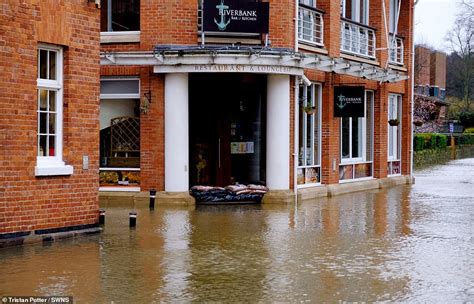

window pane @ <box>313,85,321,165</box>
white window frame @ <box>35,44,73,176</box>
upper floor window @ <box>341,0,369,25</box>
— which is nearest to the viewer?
white window frame @ <box>35,44,73,176</box>

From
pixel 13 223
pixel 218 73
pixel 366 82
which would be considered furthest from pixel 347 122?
pixel 13 223

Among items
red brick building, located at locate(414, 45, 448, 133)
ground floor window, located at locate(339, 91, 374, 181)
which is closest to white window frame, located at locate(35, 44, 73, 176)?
ground floor window, located at locate(339, 91, 374, 181)

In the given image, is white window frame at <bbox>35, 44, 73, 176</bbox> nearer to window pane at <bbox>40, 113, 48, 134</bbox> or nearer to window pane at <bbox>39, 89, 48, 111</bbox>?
window pane at <bbox>39, 89, 48, 111</bbox>

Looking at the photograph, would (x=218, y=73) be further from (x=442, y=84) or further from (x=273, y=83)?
(x=442, y=84)

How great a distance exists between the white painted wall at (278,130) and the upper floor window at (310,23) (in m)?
2.18

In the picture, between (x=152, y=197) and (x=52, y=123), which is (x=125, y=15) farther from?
(x=52, y=123)

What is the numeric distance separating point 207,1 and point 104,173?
5.24 m

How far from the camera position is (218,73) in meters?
22.1

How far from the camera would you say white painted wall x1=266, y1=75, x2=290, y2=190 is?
21.7 m

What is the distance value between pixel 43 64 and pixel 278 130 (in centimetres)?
837

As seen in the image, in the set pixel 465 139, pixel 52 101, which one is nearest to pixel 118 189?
pixel 52 101

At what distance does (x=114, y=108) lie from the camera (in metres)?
22.3

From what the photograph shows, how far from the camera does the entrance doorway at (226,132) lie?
23.0 meters

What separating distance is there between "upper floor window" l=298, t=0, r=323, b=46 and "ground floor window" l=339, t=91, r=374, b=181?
10.4 feet
